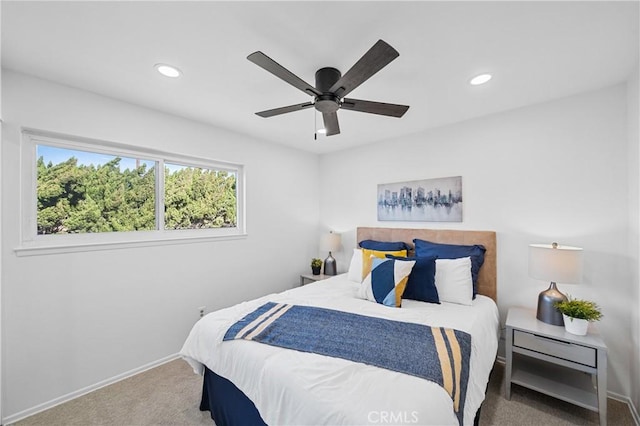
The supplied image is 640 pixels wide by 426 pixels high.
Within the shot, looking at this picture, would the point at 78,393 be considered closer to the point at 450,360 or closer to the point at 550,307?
the point at 450,360

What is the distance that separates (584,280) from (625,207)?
65 cm

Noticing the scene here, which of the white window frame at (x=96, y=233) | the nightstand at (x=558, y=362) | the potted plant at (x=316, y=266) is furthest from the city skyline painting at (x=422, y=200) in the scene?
the white window frame at (x=96, y=233)

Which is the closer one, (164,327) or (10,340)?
(10,340)

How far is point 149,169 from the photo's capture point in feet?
8.86

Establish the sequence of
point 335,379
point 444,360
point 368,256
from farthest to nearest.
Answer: point 368,256
point 444,360
point 335,379

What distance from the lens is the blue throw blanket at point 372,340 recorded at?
4.28 ft

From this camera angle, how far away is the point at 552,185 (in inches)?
94.5

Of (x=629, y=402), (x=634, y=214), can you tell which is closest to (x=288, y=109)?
(x=634, y=214)

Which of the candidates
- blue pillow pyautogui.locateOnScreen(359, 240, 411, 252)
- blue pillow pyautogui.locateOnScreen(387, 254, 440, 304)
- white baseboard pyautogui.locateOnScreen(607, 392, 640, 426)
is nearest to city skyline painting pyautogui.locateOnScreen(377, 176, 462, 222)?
blue pillow pyautogui.locateOnScreen(359, 240, 411, 252)

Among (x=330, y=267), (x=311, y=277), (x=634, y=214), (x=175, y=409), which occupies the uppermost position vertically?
Answer: (x=634, y=214)

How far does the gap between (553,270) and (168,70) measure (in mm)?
3186

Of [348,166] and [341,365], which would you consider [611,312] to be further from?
[348,166]

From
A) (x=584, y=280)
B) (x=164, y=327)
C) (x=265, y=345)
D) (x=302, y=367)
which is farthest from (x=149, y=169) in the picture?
(x=584, y=280)

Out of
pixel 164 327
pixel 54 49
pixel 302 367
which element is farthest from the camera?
pixel 164 327
